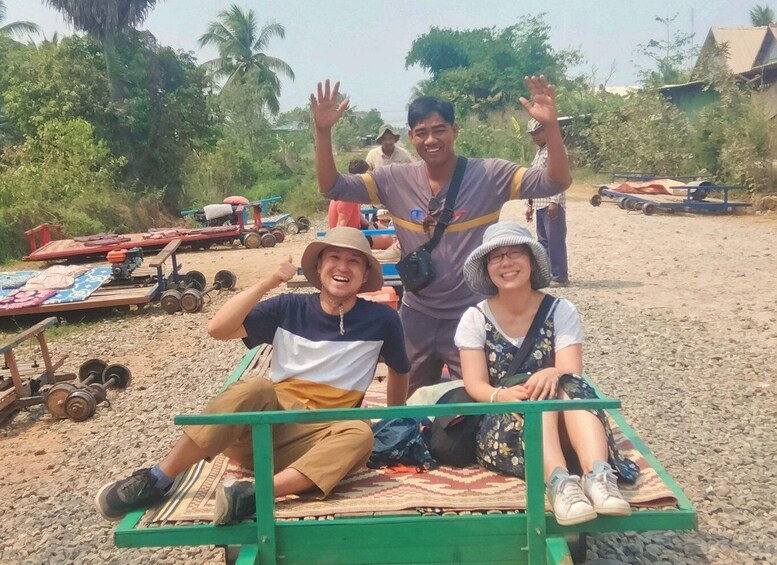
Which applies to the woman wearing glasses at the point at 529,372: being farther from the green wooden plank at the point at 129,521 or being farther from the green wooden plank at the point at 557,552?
the green wooden plank at the point at 129,521

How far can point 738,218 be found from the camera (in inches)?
675

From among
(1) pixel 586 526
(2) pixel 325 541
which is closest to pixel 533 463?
(1) pixel 586 526

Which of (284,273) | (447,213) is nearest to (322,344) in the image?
(284,273)

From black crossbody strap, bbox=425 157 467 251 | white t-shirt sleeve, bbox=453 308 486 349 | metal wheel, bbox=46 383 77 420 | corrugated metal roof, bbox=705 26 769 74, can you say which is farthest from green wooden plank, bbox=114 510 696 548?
corrugated metal roof, bbox=705 26 769 74

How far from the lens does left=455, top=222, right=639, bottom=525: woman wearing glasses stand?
2639 millimetres

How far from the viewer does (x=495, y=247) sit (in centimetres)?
324

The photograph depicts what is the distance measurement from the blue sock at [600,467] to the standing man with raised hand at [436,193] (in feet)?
4.10

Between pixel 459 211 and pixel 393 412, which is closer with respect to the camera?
pixel 393 412

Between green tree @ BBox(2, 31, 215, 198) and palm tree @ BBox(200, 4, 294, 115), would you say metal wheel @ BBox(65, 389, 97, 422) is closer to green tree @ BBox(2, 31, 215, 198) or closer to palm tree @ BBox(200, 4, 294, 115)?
green tree @ BBox(2, 31, 215, 198)

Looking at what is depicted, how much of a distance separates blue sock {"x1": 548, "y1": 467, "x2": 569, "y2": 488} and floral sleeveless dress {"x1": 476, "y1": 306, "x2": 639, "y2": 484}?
196 millimetres

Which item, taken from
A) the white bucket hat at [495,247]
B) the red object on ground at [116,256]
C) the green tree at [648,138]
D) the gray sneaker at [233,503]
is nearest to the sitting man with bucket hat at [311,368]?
the gray sneaker at [233,503]

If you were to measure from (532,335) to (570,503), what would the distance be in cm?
84

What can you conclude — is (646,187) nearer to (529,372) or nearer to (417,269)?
(417,269)

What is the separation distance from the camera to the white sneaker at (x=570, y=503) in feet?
8.05
